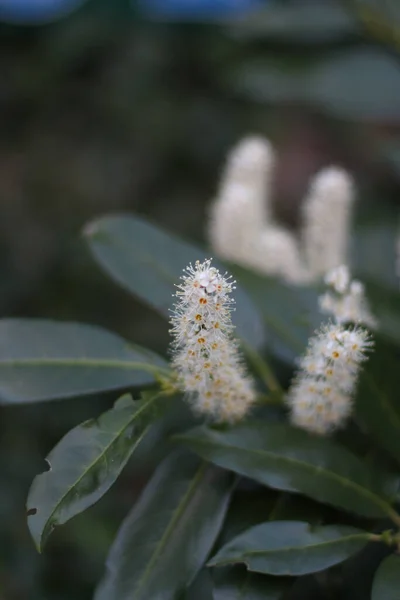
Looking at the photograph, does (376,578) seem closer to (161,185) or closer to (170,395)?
(170,395)

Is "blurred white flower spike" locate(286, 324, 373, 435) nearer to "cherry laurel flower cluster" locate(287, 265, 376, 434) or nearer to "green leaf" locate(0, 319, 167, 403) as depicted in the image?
"cherry laurel flower cluster" locate(287, 265, 376, 434)

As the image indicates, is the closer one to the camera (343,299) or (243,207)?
(343,299)

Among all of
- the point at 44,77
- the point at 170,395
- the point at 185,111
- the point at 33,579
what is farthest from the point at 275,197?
the point at 170,395

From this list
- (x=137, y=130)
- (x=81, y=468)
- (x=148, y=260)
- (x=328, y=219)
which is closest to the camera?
(x=81, y=468)

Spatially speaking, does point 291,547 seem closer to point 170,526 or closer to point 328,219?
point 170,526

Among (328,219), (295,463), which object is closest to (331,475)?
(295,463)

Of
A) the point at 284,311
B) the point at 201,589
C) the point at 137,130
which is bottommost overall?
the point at 137,130

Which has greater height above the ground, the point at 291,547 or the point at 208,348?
the point at 208,348

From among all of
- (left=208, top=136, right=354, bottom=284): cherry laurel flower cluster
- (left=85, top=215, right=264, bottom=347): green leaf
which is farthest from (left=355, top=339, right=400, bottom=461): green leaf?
(left=208, top=136, right=354, bottom=284): cherry laurel flower cluster
